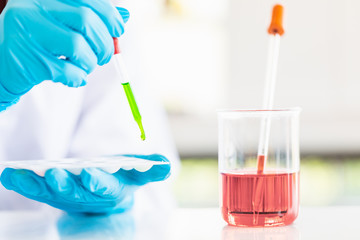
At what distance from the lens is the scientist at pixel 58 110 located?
39.4 inches

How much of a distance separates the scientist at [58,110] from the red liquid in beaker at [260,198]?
0.16m

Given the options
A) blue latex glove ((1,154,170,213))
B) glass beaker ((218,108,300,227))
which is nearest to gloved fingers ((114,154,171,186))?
blue latex glove ((1,154,170,213))

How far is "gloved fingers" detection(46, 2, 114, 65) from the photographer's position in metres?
1.00

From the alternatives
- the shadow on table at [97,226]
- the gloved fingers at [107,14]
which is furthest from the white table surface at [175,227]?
the gloved fingers at [107,14]

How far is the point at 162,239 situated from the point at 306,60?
3256mm

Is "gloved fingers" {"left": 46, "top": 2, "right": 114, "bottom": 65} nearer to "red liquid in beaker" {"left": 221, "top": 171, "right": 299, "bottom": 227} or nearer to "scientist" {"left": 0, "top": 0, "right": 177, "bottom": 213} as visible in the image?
"scientist" {"left": 0, "top": 0, "right": 177, "bottom": 213}

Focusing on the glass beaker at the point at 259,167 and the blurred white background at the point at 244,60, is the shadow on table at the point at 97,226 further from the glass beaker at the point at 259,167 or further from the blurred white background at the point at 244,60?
the blurred white background at the point at 244,60

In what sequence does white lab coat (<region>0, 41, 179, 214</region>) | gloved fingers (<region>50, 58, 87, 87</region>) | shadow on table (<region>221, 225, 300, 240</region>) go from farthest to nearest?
white lab coat (<region>0, 41, 179, 214</region>) < gloved fingers (<region>50, 58, 87, 87</region>) < shadow on table (<region>221, 225, 300, 240</region>)

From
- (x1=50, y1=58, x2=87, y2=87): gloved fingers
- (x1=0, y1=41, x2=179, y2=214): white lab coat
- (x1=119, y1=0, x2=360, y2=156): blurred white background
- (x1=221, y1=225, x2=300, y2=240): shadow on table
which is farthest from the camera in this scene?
(x1=119, y1=0, x2=360, y2=156): blurred white background

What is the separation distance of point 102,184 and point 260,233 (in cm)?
31

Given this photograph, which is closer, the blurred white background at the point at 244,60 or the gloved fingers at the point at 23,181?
the gloved fingers at the point at 23,181

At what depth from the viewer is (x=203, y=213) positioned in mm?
1173

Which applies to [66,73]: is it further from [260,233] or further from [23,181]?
[260,233]

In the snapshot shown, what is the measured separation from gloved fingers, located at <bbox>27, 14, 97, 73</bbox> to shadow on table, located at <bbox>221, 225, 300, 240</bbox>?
42 cm
